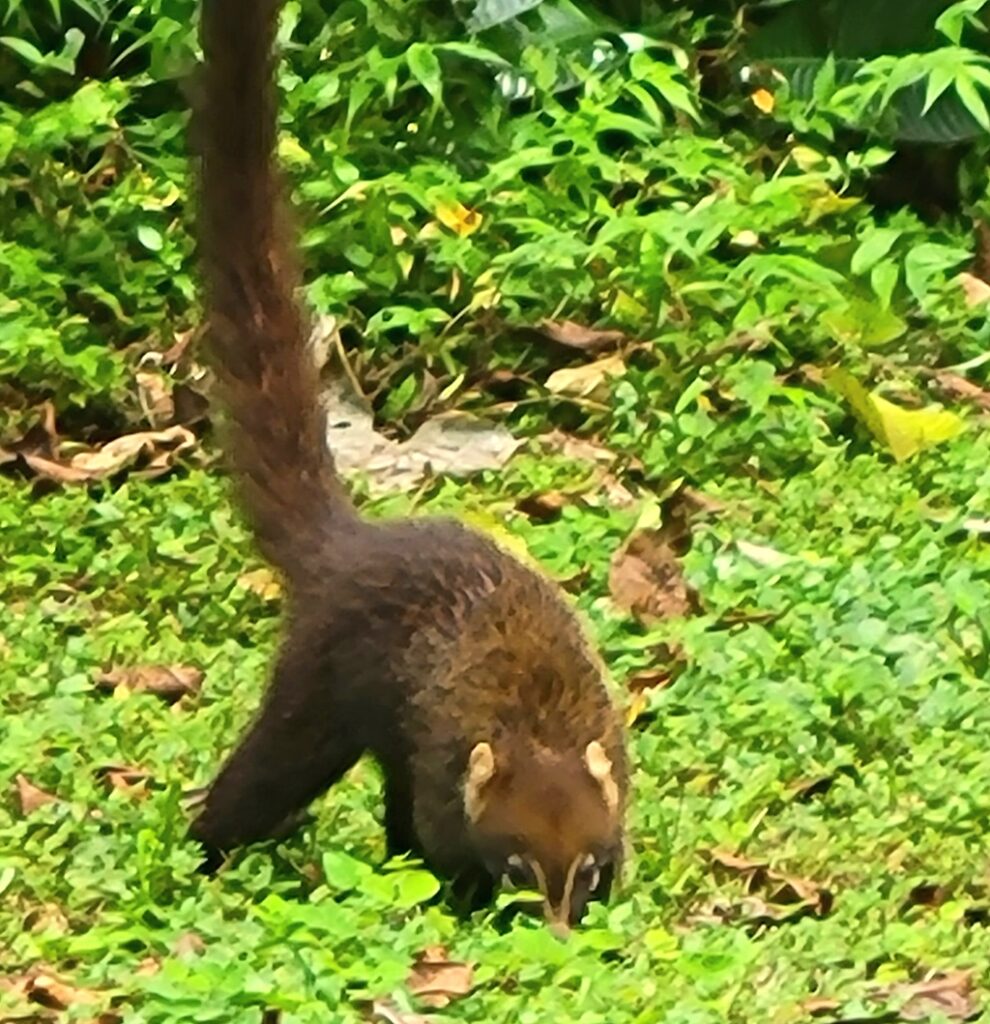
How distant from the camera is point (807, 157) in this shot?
24.6 ft

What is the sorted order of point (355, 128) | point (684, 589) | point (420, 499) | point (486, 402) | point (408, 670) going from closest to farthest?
1. point (408, 670)
2. point (684, 589)
3. point (420, 499)
4. point (486, 402)
5. point (355, 128)

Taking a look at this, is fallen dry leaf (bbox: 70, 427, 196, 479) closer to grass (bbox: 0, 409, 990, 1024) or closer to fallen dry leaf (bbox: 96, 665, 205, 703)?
grass (bbox: 0, 409, 990, 1024)

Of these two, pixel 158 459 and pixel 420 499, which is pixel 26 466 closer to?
pixel 158 459

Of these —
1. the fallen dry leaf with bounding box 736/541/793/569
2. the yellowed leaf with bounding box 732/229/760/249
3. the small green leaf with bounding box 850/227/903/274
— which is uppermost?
the yellowed leaf with bounding box 732/229/760/249

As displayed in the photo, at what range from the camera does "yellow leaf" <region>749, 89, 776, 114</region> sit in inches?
301

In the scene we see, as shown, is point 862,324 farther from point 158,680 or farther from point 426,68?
point 158,680

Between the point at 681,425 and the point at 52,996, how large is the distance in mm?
3050

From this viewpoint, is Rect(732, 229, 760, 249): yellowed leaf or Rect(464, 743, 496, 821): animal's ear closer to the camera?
Rect(464, 743, 496, 821): animal's ear

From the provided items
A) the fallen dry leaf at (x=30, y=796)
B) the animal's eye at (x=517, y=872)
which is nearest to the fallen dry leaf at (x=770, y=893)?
the animal's eye at (x=517, y=872)

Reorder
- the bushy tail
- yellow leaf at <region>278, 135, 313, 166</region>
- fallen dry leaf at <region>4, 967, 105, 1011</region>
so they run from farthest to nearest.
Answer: yellow leaf at <region>278, 135, 313, 166</region>
the bushy tail
fallen dry leaf at <region>4, 967, 105, 1011</region>

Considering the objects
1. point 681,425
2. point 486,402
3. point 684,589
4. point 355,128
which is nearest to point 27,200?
point 355,128

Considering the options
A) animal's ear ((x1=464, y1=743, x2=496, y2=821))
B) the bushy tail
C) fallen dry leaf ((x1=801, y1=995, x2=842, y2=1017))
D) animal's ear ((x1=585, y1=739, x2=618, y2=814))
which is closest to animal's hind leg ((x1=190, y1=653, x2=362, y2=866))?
the bushy tail

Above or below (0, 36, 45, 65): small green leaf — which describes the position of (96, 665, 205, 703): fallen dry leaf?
below

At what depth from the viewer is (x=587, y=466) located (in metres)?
6.34
